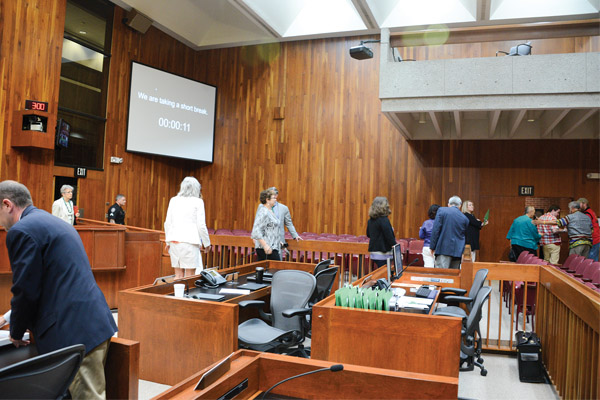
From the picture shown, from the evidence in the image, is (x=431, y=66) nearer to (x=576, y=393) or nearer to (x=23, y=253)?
(x=576, y=393)

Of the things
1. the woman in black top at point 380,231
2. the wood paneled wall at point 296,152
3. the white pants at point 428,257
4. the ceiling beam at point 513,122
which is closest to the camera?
the woman in black top at point 380,231

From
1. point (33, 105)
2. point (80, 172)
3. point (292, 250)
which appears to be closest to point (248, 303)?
point (292, 250)

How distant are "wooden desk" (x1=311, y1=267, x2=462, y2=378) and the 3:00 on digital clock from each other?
9120 millimetres

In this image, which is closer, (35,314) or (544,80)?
(35,314)

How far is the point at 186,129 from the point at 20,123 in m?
4.09

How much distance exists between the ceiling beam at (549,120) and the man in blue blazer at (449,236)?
2.76m

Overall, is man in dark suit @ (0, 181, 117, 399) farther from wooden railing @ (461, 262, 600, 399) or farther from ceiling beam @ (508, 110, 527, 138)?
ceiling beam @ (508, 110, 527, 138)

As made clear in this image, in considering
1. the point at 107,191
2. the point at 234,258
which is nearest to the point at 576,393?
the point at 234,258

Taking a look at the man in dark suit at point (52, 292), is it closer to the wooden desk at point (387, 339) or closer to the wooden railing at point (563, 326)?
the wooden desk at point (387, 339)

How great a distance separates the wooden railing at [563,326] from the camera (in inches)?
106

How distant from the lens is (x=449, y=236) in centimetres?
591

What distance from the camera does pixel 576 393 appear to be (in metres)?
3.00

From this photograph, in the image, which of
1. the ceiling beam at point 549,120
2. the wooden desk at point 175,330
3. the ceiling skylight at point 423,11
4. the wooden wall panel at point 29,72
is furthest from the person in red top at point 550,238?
the wooden wall panel at point 29,72

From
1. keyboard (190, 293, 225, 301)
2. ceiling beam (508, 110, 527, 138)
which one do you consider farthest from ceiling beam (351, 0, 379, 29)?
keyboard (190, 293, 225, 301)
